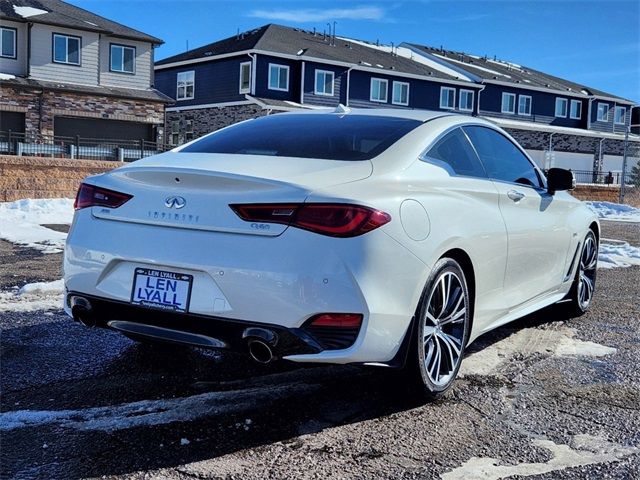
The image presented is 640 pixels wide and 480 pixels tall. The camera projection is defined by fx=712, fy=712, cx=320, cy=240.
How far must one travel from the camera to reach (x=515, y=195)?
4676 mm

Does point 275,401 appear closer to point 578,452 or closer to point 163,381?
point 163,381

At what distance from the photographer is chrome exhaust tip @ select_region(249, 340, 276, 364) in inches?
124

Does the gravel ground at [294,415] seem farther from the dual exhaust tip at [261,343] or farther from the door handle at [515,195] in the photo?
the door handle at [515,195]

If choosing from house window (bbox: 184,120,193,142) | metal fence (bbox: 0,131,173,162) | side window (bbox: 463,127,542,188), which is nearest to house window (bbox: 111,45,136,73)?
house window (bbox: 184,120,193,142)

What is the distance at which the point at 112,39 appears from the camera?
96.0 ft

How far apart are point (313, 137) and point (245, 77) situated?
29762 mm

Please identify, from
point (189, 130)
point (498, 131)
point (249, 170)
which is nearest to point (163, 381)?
point (249, 170)

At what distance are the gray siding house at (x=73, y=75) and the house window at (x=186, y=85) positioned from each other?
5.90 metres

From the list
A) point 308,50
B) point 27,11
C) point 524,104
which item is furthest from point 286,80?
point 524,104

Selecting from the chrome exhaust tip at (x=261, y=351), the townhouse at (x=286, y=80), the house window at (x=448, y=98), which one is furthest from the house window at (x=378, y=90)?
the chrome exhaust tip at (x=261, y=351)

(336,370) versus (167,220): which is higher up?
(167,220)

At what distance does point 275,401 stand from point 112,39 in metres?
28.4

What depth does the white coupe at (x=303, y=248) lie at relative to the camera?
122 inches

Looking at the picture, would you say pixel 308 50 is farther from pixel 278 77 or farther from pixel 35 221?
pixel 35 221
